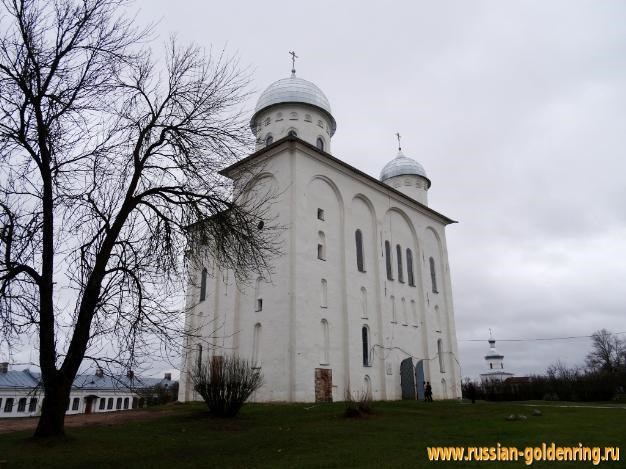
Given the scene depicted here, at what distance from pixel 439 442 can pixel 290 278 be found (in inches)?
437

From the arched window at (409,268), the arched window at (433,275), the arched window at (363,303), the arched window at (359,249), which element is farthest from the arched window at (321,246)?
the arched window at (433,275)

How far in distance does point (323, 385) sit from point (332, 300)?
3826mm

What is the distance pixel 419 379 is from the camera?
25.2 meters

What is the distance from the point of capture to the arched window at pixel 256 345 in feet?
66.3

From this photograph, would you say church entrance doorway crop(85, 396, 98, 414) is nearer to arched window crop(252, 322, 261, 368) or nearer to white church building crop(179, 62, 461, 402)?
white church building crop(179, 62, 461, 402)

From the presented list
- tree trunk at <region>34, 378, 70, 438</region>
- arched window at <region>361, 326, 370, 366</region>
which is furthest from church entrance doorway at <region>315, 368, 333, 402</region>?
tree trunk at <region>34, 378, 70, 438</region>

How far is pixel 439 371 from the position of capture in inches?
1101

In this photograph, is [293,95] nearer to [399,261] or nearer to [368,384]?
[399,261]

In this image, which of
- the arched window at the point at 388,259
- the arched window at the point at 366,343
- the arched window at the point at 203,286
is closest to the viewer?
the arched window at the point at 366,343

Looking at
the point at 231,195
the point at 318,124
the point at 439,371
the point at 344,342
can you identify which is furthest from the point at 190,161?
the point at 439,371

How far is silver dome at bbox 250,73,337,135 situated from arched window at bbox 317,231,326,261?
28.5 feet

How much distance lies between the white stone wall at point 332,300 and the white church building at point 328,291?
2.1 inches

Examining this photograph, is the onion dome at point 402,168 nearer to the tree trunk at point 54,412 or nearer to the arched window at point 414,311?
the arched window at point 414,311

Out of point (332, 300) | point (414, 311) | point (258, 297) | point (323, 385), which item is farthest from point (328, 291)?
point (414, 311)
